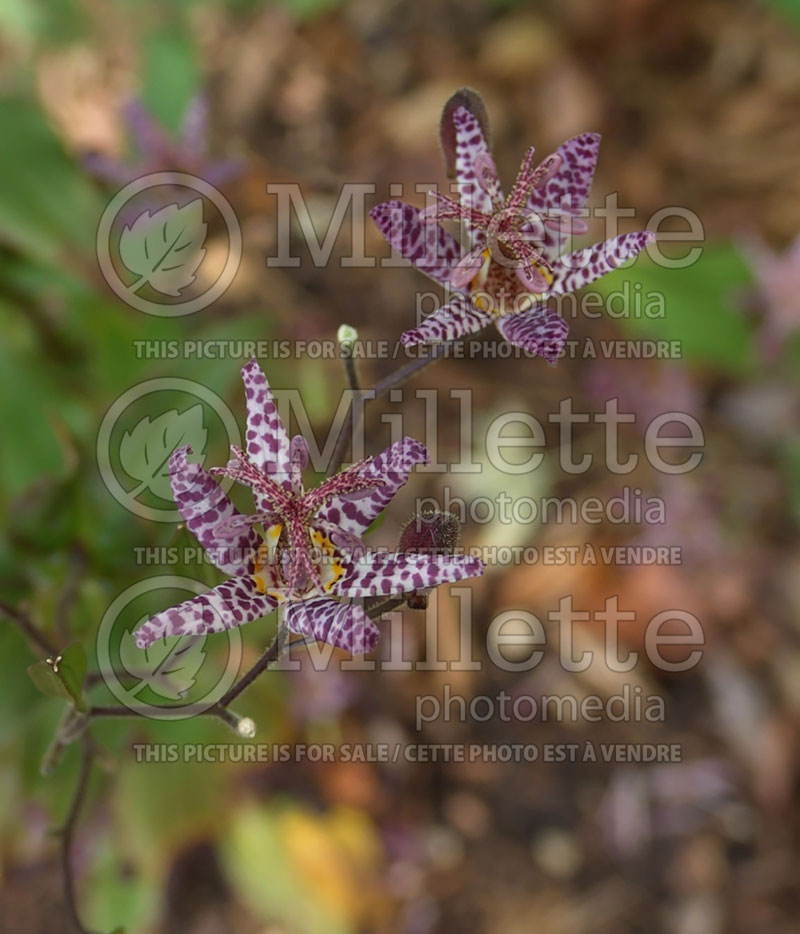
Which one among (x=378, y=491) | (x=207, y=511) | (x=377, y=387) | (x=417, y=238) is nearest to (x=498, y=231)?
(x=417, y=238)

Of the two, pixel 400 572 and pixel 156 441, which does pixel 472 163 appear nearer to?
pixel 400 572

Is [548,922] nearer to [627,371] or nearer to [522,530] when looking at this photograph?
[522,530]

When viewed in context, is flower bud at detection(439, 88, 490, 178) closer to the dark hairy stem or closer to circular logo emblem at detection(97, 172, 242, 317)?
the dark hairy stem

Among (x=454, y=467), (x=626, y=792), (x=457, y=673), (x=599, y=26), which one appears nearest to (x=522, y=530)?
(x=454, y=467)

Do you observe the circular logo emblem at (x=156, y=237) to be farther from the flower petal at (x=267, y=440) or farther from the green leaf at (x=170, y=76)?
the flower petal at (x=267, y=440)

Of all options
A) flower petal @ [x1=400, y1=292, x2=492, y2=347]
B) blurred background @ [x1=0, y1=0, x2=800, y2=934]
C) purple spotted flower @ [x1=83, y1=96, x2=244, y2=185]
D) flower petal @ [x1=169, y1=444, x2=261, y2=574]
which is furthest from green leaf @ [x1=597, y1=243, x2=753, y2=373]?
flower petal @ [x1=169, y1=444, x2=261, y2=574]
